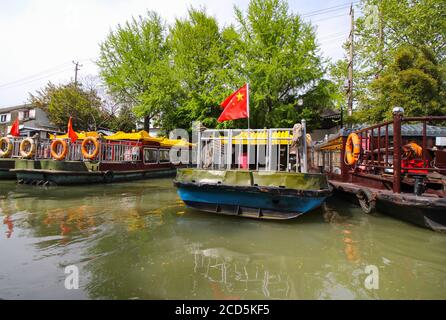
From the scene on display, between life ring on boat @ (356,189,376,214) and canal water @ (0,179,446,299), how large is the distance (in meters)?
0.29

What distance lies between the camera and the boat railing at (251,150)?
7.07 meters

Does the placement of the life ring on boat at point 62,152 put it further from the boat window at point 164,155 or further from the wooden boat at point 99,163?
the boat window at point 164,155

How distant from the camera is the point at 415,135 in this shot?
35.5 feet

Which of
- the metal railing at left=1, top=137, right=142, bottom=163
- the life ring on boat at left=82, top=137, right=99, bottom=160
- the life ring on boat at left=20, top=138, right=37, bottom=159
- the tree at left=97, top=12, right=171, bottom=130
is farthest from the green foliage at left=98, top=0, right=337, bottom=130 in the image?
the life ring on boat at left=20, top=138, right=37, bottom=159

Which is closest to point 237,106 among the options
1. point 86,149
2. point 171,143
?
point 86,149

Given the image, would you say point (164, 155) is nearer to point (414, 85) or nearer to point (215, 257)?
point (414, 85)

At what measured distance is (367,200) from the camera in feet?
22.8

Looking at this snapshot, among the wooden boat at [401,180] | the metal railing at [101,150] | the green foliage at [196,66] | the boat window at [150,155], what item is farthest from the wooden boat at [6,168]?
the wooden boat at [401,180]

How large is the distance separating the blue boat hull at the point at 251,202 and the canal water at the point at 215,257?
0.71 feet

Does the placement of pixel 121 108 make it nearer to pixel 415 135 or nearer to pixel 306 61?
pixel 306 61

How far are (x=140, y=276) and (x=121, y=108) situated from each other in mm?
31257

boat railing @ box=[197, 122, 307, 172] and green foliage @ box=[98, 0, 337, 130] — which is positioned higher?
green foliage @ box=[98, 0, 337, 130]

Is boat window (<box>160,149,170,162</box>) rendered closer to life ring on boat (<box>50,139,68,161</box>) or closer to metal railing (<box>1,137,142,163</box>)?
metal railing (<box>1,137,142,163</box>)

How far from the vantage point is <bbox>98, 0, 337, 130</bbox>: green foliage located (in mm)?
18672
